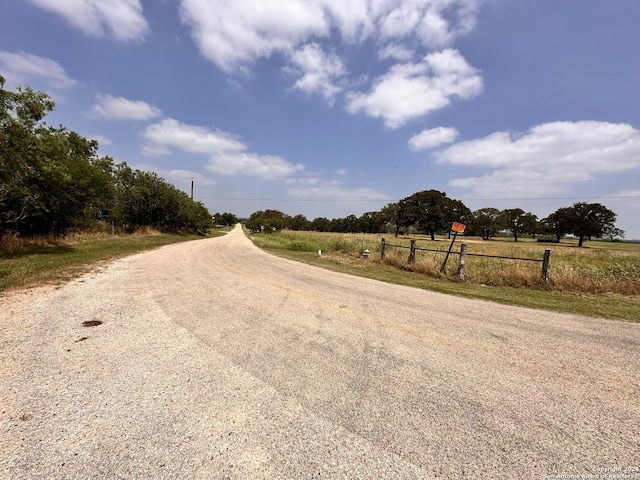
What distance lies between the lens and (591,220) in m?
52.5

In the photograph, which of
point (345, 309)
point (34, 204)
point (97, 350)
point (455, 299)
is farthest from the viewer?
point (34, 204)

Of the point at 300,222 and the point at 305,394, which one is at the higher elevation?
the point at 300,222

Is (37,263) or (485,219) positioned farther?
(485,219)

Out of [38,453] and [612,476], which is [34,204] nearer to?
[38,453]

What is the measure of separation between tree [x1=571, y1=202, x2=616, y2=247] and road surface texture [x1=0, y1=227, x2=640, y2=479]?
64.8 meters

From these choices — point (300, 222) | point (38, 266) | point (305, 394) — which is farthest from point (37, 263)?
point (300, 222)

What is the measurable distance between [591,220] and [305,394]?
7313 cm

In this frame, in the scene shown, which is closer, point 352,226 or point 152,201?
point 152,201

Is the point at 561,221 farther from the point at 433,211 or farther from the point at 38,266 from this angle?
the point at 38,266

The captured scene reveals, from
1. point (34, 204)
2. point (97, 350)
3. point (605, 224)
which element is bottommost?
point (97, 350)

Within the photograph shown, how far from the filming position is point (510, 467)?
2.07m

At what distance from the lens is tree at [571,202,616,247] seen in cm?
5131

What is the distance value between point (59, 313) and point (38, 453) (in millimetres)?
4112

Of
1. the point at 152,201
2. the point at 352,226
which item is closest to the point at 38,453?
the point at 152,201
